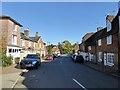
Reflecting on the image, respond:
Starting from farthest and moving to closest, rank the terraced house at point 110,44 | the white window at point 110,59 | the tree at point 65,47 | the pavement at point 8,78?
the tree at point 65,47 → the white window at point 110,59 → the terraced house at point 110,44 → the pavement at point 8,78

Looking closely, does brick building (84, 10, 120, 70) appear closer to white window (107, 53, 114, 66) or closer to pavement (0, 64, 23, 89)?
white window (107, 53, 114, 66)

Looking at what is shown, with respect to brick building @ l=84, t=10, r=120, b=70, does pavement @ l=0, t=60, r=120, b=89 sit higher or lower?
lower

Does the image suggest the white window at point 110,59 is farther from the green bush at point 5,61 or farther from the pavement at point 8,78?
the green bush at point 5,61

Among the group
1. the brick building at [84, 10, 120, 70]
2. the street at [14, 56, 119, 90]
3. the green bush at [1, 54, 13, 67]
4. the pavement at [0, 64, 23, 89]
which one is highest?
the brick building at [84, 10, 120, 70]

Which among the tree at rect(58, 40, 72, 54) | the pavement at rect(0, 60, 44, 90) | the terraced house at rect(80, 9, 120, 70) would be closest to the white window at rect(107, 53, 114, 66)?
the terraced house at rect(80, 9, 120, 70)

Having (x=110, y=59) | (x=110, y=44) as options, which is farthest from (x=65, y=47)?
(x=110, y=44)

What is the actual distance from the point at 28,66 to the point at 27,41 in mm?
33753

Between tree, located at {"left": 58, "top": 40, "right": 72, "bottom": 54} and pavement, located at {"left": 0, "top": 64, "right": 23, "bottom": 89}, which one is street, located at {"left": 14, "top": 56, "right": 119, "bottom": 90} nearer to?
pavement, located at {"left": 0, "top": 64, "right": 23, "bottom": 89}

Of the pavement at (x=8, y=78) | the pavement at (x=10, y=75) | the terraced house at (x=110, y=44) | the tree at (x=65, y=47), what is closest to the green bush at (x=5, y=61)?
the pavement at (x=10, y=75)

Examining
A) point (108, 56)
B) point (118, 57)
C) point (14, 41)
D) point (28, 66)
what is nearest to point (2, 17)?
point (14, 41)

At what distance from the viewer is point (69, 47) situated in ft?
495

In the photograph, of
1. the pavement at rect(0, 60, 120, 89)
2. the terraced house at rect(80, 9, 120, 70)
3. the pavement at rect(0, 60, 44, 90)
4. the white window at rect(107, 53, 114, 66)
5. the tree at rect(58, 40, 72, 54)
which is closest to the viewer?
the pavement at rect(0, 60, 44, 90)

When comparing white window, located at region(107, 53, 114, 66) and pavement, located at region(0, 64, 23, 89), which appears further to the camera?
white window, located at region(107, 53, 114, 66)

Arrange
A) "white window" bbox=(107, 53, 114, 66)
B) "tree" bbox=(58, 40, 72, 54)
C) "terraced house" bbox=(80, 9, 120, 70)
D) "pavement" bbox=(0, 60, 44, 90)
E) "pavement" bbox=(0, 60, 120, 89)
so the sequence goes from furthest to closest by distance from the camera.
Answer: "tree" bbox=(58, 40, 72, 54)
"white window" bbox=(107, 53, 114, 66)
"terraced house" bbox=(80, 9, 120, 70)
"pavement" bbox=(0, 60, 120, 89)
"pavement" bbox=(0, 60, 44, 90)
